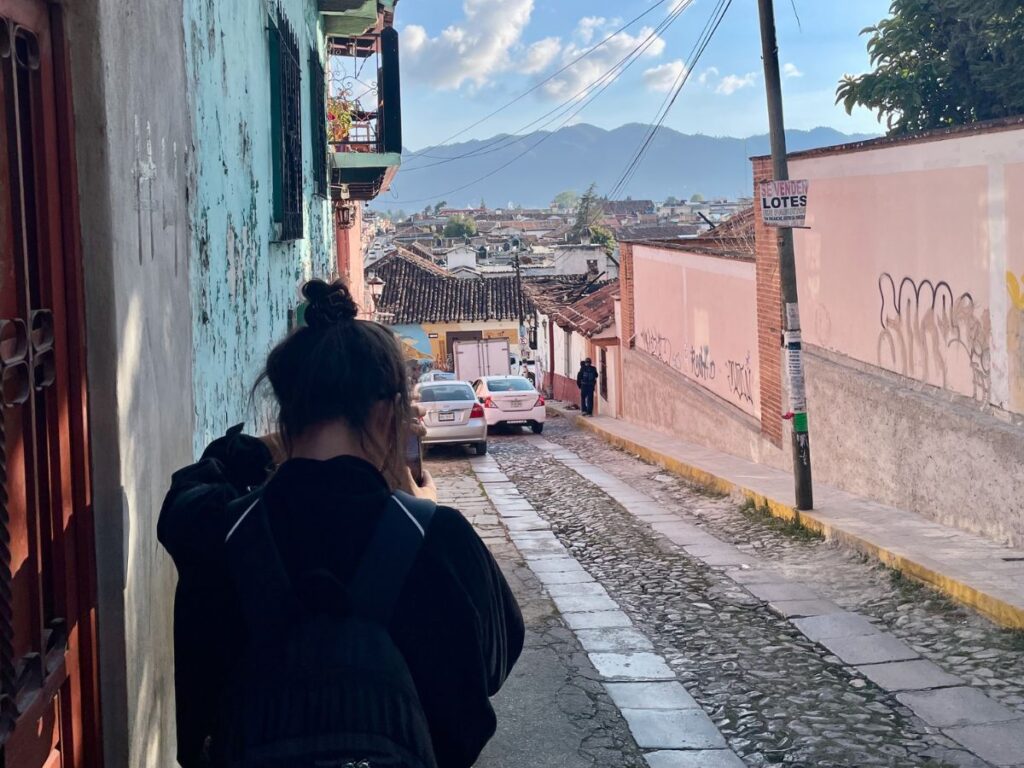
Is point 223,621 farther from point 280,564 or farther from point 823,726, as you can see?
point 823,726

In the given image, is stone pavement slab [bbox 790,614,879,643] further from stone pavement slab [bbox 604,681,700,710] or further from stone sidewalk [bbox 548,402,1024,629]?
stone pavement slab [bbox 604,681,700,710]

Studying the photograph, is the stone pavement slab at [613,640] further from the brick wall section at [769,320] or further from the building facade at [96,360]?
the brick wall section at [769,320]

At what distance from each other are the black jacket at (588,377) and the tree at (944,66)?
1462cm

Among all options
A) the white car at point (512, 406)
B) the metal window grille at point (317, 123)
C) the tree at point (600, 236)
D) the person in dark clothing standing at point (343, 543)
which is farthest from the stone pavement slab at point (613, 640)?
the tree at point (600, 236)

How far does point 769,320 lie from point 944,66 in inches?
170

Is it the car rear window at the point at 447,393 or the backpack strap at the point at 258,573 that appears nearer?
the backpack strap at the point at 258,573

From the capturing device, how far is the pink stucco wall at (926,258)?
872 centimetres

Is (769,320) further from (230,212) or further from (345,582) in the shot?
(345,582)

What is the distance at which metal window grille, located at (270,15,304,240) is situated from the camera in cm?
695

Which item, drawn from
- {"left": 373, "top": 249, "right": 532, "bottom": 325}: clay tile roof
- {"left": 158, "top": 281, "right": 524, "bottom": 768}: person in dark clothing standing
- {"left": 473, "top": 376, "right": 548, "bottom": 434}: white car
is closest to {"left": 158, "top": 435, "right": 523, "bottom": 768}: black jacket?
{"left": 158, "top": 281, "right": 524, "bottom": 768}: person in dark clothing standing

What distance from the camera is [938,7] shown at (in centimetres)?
1564

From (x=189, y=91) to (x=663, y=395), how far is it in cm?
1938

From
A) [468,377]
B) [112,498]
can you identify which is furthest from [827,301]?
[468,377]

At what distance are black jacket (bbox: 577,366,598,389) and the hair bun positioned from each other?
2805 centimetres
